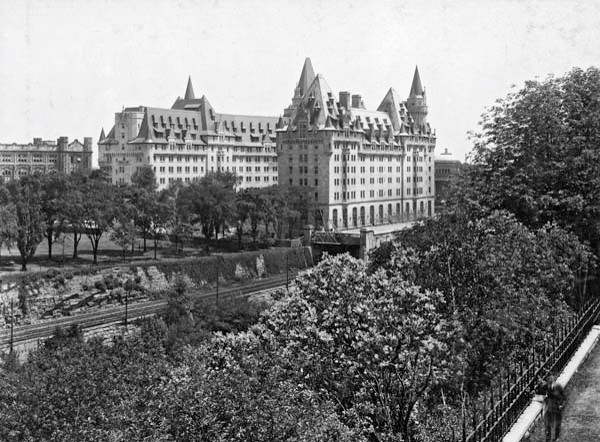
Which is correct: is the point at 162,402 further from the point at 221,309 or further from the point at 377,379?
the point at 221,309

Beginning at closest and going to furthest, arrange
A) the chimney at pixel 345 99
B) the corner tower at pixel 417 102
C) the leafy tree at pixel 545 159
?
the leafy tree at pixel 545 159
the chimney at pixel 345 99
the corner tower at pixel 417 102

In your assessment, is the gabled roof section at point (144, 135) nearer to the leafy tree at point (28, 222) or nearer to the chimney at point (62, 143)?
the chimney at point (62, 143)

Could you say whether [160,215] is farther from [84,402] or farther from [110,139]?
[110,139]

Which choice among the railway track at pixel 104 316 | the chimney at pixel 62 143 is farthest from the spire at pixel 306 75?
the railway track at pixel 104 316

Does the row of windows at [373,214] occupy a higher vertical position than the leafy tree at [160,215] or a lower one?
lower

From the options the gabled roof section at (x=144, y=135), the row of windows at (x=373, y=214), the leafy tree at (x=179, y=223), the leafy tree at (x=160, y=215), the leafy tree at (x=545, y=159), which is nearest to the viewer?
the leafy tree at (x=545, y=159)

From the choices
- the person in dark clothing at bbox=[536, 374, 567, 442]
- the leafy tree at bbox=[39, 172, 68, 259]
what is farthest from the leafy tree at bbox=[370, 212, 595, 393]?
the leafy tree at bbox=[39, 172, 68, 259]
